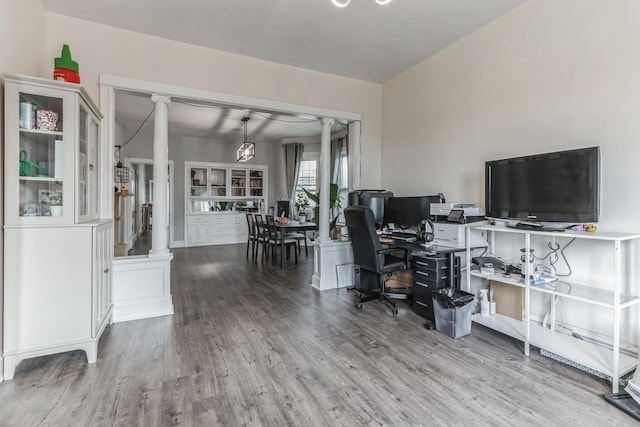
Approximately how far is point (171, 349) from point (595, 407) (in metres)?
2.91

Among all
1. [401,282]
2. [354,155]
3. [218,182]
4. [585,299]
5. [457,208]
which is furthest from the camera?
[218,182]

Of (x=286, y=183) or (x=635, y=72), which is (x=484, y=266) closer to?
(x=635, y=72)

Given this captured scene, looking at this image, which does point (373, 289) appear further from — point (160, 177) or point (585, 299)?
point (160, 177)

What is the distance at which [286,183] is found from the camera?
28.9ft

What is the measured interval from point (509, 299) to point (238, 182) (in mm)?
7264

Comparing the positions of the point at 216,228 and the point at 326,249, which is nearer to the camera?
the point at 326,249

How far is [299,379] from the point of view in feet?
7.02

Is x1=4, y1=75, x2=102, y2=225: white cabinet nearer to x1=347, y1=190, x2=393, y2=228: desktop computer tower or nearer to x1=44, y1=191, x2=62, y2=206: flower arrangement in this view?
x1=44, y1=191, x2=62, y2=206: flower arrangement

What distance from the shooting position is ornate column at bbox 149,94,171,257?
3396 mm

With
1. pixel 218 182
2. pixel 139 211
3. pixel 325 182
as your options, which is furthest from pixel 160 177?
pixel 139 211

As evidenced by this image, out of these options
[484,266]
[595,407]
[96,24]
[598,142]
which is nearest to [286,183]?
[96,24]

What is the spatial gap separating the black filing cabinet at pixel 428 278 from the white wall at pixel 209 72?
1889mm

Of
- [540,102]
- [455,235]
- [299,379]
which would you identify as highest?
[540,102]

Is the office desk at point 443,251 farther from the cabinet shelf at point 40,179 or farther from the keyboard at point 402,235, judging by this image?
the cabinet shelf at point 40,179
